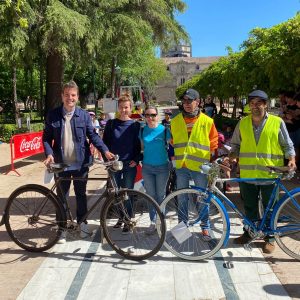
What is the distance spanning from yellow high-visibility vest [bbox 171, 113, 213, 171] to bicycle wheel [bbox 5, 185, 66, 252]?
148 centimetres

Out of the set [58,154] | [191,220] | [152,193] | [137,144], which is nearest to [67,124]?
[58,154]

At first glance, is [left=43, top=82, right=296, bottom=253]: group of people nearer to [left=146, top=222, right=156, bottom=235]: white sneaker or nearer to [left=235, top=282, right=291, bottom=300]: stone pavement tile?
[left=146, top=222, right=156, bottom=235]: white sneaker

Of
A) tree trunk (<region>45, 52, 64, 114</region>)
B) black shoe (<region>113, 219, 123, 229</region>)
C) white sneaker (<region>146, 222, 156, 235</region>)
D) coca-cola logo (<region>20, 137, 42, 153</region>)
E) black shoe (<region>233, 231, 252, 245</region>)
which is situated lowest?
black shoe (<region>233, 231, 252, 245</region>)

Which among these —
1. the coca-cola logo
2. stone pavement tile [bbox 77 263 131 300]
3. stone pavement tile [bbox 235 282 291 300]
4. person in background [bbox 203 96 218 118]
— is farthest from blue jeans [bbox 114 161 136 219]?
person in background [bbox 203 96 218 118]

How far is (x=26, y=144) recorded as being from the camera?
11398 mm

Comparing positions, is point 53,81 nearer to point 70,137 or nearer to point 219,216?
point 70,137

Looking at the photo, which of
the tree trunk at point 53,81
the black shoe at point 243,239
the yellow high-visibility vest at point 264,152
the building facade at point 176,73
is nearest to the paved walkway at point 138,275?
the black shoe at point 243,239

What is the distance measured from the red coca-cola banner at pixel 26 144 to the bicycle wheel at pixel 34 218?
6.20 meters

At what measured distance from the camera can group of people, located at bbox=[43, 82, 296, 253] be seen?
4.45m

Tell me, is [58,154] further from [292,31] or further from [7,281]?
[292,31]

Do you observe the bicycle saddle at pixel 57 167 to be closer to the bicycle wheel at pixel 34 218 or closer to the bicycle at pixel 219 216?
the bicycle wheel at pixel 34 218

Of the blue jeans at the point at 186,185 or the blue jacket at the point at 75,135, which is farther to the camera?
the blue jacket at the point at 75,135

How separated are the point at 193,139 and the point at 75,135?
1.35 metres

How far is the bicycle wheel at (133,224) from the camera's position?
14.4ft
